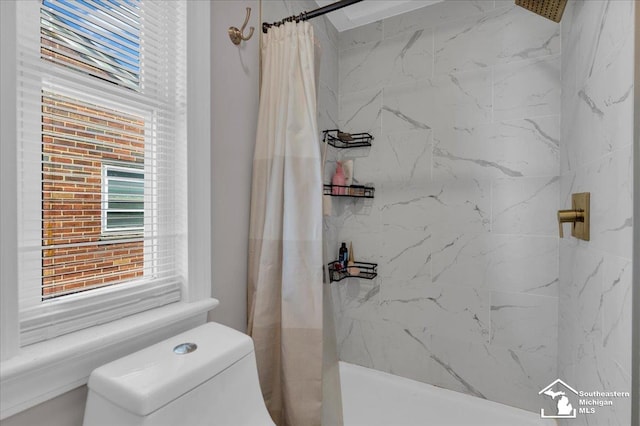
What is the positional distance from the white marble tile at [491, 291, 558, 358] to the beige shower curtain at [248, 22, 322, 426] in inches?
41.7

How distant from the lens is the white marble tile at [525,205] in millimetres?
1509

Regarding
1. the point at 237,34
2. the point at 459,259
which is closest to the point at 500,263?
the point at 459,259

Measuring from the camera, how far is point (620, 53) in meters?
0.76

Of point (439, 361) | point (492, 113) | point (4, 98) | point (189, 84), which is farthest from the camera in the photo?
point (439, 361)

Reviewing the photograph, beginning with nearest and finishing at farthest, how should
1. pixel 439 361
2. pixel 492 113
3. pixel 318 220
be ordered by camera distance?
pixel 318 220 → pixel 492 113 → pixel 439 361

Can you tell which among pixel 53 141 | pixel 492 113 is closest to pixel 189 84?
pixel 53 141

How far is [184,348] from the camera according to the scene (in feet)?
2.83

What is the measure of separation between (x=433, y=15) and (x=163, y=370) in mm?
2119

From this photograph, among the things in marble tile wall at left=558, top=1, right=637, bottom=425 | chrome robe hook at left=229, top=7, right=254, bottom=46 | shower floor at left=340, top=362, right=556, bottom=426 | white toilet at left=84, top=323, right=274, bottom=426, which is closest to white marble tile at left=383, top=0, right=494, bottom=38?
marble tile wall at left=558, top=1, right=637, bottom=425

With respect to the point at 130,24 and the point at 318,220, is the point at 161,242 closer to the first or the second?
the point at 318,220

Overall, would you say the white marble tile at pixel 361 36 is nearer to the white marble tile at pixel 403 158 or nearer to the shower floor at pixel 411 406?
the white marble tile at pixel 403 158

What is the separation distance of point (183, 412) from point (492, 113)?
1850 millimetres

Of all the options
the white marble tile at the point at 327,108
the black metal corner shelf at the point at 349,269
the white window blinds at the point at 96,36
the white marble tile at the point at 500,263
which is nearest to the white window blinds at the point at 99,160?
the white window blinds at the point at 96,36

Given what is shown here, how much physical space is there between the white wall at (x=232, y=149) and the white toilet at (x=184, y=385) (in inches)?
10.8
